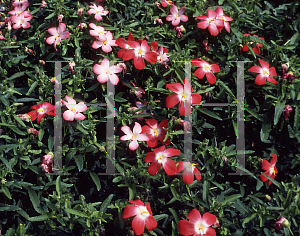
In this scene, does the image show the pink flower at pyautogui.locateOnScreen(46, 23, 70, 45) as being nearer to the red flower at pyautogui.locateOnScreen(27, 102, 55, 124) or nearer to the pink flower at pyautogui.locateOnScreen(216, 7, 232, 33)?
the red flower at pyautogui.locateOnScreen(27, 102, 55, 124)

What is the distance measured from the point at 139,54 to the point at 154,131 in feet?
1.59

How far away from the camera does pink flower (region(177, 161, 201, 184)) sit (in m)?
1.59

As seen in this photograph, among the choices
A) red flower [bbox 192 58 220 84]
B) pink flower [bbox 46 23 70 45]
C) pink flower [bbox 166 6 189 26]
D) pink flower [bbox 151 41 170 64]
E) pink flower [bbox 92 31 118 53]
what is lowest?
red flower [bbox 192 58 220 84]

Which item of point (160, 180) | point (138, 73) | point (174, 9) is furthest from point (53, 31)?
point (160, 180)

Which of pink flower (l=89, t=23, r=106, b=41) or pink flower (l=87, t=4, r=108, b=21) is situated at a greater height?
pink flower (l=87, t=4, r=108, b=21)

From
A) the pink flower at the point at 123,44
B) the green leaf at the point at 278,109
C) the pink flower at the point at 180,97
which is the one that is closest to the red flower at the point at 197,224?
the pink flower at the point at 180,97

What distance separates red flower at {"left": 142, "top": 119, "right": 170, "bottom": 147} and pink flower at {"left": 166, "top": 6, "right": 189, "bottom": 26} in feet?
2.46

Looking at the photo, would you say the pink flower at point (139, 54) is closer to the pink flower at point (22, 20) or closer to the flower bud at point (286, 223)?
the pink flower at point (22, 20)

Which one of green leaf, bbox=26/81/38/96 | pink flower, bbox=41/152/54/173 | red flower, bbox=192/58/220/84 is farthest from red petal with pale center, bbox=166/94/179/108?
green leaf, bbox=26/81/38/96

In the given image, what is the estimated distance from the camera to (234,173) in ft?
5.75

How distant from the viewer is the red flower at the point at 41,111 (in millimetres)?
1677

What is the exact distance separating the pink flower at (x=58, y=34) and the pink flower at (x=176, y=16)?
70cm

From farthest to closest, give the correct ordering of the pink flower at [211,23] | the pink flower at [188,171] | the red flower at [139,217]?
1. the pink flower at [211,23]
2. the pink flower at [188,171]
3. the red flower at [139,217]

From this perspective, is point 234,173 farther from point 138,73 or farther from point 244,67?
point 138,73
